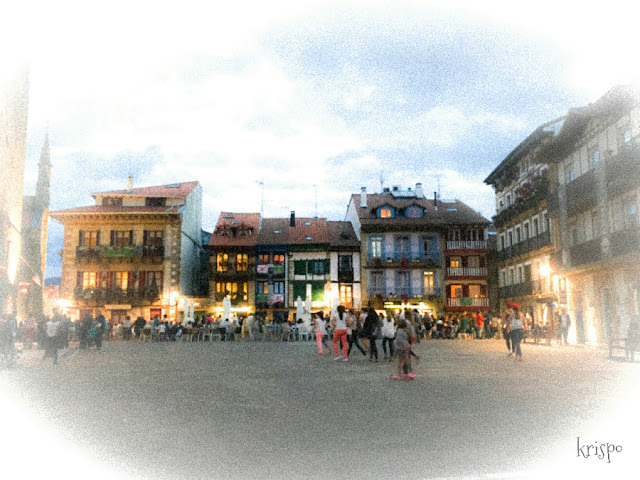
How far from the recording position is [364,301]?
5219 centimetres

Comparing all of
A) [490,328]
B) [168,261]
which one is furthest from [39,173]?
[490,328]

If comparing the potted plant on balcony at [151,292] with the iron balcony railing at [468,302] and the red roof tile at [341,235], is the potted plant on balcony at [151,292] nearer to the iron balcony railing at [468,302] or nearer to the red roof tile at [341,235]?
the red roof tile at [341,235]

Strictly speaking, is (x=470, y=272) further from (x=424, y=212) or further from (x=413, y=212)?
(x=413, y=212)

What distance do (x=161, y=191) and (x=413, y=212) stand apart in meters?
23.3

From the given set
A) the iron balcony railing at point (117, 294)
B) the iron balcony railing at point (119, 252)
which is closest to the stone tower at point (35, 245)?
the iron balcony railing at point (119, 252)

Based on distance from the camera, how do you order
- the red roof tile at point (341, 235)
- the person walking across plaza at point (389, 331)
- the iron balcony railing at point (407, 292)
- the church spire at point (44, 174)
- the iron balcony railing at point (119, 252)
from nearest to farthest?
1. the person walking across plaza at point (389, 331)
2. the iron balcony railing at point (119, 252)
3. the church spire at point (44, 174)
4. the iron balcony railing at point (407, 292)
5. the red roof tile at point (341, 235)

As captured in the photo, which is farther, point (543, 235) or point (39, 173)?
point (39, 173)

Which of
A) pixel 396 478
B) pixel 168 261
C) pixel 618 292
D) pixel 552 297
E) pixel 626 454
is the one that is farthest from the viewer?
pixel 168 261

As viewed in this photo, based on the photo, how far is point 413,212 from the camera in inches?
2173

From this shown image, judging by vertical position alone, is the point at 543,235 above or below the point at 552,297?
above

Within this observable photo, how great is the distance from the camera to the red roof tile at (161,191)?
52.0 m

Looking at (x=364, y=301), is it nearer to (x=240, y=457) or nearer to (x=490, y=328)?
(x=490, y=328)

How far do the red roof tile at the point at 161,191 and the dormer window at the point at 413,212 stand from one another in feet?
66.0

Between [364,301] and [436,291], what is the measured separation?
6.46m
